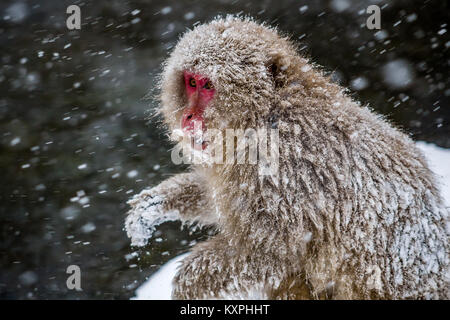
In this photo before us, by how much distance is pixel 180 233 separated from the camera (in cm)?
379

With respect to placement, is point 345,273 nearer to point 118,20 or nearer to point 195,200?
point 195,200

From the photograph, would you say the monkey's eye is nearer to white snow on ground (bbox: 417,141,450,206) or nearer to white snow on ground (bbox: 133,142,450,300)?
white snow on ground (bbox: 133,142,450,300)

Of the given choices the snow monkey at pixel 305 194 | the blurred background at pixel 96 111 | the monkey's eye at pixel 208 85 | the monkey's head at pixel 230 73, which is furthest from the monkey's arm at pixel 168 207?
the blurred background at pixel 96 111

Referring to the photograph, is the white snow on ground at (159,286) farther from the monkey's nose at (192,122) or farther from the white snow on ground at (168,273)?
the monkey's nose at (192,122)

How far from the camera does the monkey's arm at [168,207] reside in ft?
8.34

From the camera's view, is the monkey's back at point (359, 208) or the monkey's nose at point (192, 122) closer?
the monkey's back at point (359, 208)

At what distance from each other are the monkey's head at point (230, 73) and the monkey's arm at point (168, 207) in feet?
2.02

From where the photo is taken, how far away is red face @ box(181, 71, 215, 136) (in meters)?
2.02

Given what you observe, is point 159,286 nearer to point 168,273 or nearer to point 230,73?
point 168,273

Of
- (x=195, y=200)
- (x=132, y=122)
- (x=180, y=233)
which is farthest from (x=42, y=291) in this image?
(x=195, y=200)

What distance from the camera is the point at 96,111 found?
12.6 feet

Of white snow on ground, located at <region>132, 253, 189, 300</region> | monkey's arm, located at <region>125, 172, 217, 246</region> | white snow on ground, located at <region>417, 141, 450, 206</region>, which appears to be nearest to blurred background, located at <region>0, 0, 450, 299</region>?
white snow on ground, located at <region>132, 253, 189, 300</region>

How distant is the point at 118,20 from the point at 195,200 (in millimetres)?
2053
